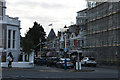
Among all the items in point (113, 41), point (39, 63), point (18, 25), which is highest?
point (18, 25)

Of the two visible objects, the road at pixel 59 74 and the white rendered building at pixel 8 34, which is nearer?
the road at pixel 59 74

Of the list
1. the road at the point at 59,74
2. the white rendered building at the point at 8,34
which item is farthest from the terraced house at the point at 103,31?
the road at the point at 59,74

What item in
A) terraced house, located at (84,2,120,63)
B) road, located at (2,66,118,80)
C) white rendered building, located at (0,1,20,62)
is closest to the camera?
road, located at (2,66,118,80)

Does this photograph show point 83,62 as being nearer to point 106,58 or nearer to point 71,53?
point 106,58

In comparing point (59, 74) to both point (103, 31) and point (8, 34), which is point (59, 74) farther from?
point (103, 31)

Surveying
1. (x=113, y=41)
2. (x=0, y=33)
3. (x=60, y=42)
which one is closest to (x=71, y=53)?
(x=60, y=42)

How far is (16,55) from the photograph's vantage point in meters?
49.7

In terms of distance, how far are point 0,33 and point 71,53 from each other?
24607mm

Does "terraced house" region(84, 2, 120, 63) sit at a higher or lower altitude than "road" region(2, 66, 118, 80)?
higher

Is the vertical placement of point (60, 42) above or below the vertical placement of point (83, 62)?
above

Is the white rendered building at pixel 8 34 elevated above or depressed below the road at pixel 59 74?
above

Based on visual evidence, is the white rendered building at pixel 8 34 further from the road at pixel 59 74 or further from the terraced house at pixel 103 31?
the road at pixel 59 74

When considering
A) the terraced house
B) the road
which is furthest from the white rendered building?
the road

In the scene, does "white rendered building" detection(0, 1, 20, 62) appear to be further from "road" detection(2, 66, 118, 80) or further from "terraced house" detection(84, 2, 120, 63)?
"road" detection(2, 66, 118, 80)
